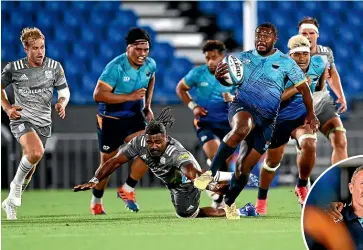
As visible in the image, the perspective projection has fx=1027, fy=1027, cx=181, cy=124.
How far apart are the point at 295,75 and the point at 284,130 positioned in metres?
1.17

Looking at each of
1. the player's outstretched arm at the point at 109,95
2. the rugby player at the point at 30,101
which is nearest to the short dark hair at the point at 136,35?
the player's outstretched arm at the point at 109,95

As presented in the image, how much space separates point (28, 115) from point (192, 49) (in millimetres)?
10225

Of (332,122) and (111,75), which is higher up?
(111,75)

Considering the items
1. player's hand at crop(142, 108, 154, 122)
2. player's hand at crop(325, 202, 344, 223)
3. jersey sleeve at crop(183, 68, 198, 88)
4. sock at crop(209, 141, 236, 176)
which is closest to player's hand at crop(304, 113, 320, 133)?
sock at crop(209, 141, 236, 176)

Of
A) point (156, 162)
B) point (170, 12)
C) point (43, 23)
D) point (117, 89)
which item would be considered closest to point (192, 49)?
point (170, 12)

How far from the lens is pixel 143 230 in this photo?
27.5ft

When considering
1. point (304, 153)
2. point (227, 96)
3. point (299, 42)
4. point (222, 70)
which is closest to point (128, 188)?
point (227, 96)

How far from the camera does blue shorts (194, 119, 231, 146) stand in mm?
12188

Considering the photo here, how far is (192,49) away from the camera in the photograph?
798 inches

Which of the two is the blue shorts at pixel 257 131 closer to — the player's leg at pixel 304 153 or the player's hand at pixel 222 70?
the player's hand at pixel 222 70

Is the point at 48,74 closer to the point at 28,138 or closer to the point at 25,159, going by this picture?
the point at 28,138

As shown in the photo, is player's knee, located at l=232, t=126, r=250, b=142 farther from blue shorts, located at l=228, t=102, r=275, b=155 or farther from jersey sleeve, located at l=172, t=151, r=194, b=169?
jersey sleeve, located at l=172, t=151, r=194, b=169

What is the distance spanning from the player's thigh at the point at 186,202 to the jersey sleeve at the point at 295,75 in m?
1.52

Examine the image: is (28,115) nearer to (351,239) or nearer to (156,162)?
(156,162)
